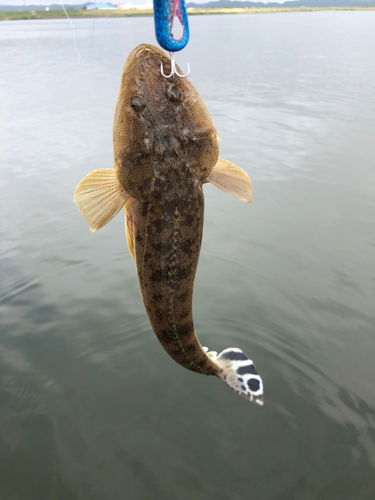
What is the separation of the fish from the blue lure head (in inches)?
17.5

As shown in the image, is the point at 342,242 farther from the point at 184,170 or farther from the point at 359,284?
the point at 184,170

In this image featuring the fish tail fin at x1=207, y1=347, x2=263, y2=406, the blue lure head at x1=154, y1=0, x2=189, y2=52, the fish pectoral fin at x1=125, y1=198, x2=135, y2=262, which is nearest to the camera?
the blue lure head at x1=154, y1=0, x2=189, y2=52

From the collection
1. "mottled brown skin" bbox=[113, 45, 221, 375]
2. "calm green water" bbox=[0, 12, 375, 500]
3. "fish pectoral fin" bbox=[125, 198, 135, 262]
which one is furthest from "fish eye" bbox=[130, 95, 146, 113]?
"calm green water" bbox=[0, 12, 375, 500]

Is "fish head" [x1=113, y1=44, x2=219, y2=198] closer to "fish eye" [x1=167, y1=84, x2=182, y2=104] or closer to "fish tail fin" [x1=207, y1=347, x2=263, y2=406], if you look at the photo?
"fish eye" [x1=167, y1=84, x2=182, y2=104]

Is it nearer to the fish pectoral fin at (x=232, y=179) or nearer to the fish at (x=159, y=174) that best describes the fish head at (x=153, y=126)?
the fish at (x=159, y=174)

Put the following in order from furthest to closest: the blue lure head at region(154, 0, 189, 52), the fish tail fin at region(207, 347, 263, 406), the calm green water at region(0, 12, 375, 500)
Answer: the calm green water at region(0, 12, 375, 500)
the fish tail fin at region(207, 347, 263, 406)
the blue lure head at region(154, 0, 189, 52)

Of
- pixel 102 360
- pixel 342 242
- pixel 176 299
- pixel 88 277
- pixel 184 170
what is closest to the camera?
pixel 184 170

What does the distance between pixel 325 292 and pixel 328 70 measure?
17.1 meters

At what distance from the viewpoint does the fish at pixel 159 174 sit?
2076mm

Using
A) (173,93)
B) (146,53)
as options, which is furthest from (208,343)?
(146,53)

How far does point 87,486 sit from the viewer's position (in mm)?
2992

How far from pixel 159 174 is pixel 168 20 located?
724mm

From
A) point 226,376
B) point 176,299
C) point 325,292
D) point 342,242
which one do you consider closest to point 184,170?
point 176,299

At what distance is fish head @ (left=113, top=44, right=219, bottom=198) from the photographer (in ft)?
6.80
